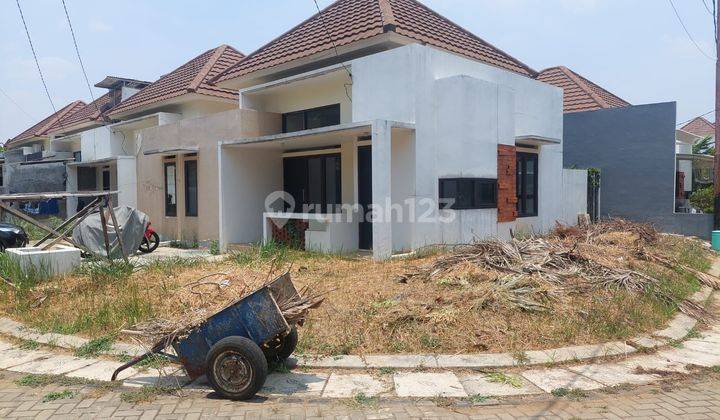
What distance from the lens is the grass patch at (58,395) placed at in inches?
175

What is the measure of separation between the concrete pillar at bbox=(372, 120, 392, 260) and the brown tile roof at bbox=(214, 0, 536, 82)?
9.49 ft

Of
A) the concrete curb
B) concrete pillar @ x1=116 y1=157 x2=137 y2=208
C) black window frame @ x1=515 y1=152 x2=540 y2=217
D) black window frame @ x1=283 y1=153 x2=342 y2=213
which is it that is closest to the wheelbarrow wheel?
the concrete curb

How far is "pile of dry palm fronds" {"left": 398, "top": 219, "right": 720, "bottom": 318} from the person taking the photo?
6.60 meters

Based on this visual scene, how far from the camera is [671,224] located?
15.9m

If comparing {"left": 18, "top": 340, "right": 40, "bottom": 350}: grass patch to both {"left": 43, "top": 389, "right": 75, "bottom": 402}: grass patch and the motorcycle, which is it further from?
the motorcycle

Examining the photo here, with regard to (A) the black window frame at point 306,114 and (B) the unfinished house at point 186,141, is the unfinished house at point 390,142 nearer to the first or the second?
(A) the black window frame at point 306,114

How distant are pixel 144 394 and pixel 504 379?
3.24 metres

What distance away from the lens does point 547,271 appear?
24.5ft

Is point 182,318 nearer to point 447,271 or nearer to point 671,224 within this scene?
point 447,271

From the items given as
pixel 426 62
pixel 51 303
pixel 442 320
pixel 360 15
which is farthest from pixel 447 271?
pixel 360 15

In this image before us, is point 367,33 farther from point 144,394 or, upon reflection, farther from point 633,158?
point 633,158

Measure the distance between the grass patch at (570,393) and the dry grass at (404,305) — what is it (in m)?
0.88

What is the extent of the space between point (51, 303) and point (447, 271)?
19.3 feet

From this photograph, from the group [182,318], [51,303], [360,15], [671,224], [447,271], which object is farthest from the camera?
[671,224]
